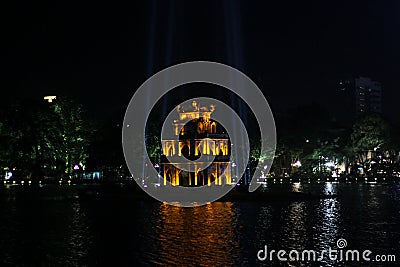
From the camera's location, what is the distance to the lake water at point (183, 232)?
19734mm

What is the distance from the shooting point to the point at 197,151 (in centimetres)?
6034

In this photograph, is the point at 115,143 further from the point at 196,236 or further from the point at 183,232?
the point at 196,236

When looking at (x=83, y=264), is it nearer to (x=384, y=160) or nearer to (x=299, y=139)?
(x=299, y=139)

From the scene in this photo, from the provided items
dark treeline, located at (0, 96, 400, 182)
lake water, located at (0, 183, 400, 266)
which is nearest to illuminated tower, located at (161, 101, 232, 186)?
lake water, located at (0, 183, 400, 266)

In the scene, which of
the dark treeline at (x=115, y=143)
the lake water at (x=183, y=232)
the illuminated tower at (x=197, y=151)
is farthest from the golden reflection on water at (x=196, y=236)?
the dark treeline at (x=115, y=143)

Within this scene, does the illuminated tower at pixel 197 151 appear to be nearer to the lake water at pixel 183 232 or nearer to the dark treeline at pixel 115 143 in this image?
the lake water at pixel 183 232

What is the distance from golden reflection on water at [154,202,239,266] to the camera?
63.7 ft

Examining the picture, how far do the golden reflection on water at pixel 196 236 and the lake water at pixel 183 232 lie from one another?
0.11 ft

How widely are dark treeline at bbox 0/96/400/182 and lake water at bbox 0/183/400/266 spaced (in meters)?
34.5

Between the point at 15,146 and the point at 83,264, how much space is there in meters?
59.7

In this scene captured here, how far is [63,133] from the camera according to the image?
81250 millimetres

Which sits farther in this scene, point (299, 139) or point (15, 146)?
point (299, 139)

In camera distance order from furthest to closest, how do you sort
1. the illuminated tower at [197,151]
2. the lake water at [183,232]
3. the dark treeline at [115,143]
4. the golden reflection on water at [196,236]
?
the dark treeline at [115,143]
the illuminated tower at [197,151]
the lake water at [183,232]
the golden reflection on water at [196,236]

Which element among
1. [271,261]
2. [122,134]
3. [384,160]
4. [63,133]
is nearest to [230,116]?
[122,134]
